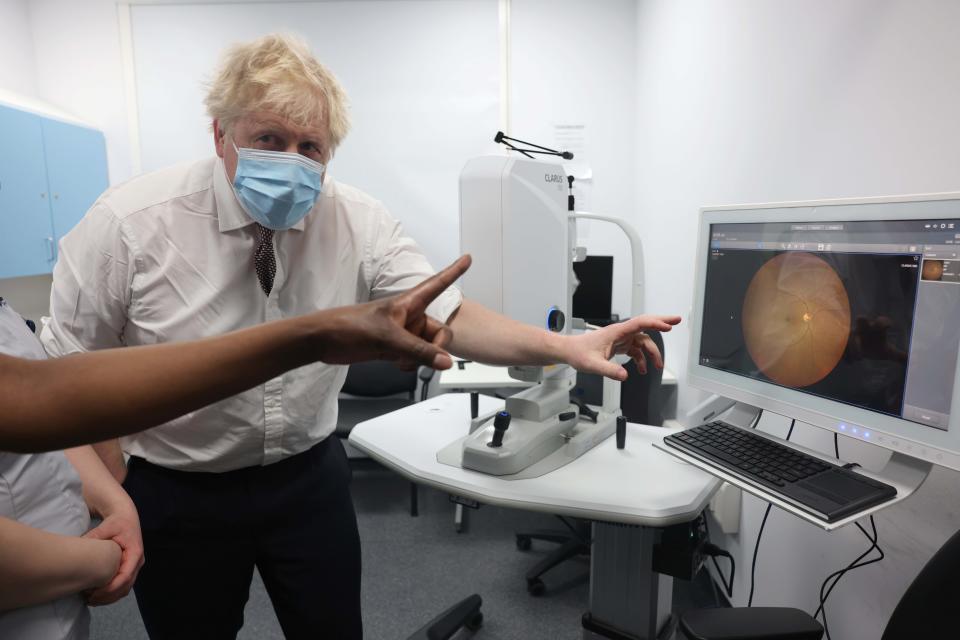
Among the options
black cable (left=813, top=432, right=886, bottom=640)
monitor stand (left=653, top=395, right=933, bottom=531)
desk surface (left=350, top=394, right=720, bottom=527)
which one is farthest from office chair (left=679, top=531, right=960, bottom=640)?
black cable (left=813, top=432, right=886, bottom=640)

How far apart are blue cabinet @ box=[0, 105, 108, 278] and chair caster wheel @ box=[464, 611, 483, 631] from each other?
8.63 ft

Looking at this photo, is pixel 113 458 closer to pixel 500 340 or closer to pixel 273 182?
pixel 273 182

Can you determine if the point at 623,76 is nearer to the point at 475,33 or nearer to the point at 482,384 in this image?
the point at 475,33

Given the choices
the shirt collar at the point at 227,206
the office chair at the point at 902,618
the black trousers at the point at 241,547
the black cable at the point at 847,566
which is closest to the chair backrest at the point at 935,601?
the office chair at the point at 902,618

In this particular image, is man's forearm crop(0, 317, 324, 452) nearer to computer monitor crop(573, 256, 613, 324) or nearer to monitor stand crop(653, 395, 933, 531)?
monitor stand crop(653, 395, 933, 531)

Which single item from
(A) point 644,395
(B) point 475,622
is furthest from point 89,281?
(A) point 644,395

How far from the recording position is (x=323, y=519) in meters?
1.13

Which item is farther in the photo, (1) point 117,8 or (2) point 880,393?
(1) point 117,8

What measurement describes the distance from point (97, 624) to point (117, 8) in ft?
10.2

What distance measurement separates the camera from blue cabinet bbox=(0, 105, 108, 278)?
2633 mm

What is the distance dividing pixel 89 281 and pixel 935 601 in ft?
4.33

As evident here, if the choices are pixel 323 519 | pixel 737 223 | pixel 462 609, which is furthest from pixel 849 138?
pixel 462 609

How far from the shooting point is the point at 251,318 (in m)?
1.04

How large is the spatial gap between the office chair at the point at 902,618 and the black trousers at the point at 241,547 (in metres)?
0.68
